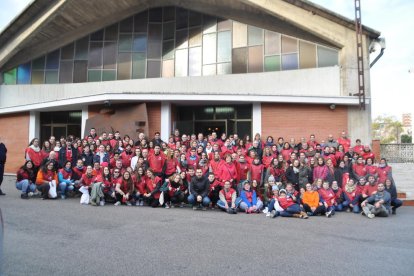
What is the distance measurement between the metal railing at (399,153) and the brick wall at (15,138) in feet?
72.6

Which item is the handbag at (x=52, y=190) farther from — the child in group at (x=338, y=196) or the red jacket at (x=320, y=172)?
the child in group at (x=338, y=196)

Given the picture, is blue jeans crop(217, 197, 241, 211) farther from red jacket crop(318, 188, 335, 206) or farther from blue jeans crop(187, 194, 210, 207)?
red jacket crop(318, 188, 335, 206)

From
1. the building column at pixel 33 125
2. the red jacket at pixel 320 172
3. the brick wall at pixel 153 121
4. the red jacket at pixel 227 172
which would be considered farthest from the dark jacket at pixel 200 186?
the building column at pixel 33 125

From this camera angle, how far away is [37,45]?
66.0 feet

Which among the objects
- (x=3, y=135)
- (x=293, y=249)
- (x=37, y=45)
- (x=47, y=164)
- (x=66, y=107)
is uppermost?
(x=37, y=45)

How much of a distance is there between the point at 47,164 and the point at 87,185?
1.58m

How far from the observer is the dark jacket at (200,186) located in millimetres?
8969

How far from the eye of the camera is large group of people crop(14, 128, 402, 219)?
865 centimetres

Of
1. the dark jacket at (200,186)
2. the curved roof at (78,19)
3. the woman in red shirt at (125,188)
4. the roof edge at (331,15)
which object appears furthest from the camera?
the curved roof at (78,19)

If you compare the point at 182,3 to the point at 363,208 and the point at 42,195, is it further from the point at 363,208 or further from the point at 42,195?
the point at 363,208

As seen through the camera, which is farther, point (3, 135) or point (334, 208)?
point (3, 135)

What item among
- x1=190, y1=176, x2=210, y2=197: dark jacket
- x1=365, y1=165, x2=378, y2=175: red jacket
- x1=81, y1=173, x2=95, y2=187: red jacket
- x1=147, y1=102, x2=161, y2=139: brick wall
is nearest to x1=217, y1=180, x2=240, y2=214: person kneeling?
x1=190, y1=176, x2=210, y2=197: dark jacket

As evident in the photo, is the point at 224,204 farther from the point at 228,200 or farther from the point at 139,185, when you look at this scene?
the point at 139,185

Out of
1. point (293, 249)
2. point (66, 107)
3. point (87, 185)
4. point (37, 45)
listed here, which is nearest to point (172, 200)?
point (87, 185)
